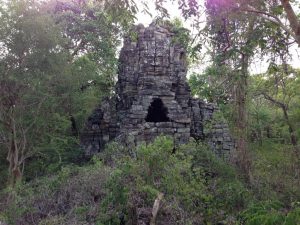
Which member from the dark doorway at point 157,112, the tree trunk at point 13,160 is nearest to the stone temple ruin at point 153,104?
the dark doorway at point 157,112

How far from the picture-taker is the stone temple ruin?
1246 centimetres

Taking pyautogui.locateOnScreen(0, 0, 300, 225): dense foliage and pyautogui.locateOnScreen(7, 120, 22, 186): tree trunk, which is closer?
pyautogui.locateOnScreen(0, 0, 300, 225): dense foliage

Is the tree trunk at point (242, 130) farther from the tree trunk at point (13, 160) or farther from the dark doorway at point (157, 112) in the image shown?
the tree trunk at point (13, 160)

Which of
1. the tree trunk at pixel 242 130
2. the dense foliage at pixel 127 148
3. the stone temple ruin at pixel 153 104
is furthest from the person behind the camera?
the stone temple ruin at pixel 153 104

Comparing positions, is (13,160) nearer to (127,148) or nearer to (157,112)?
(127,148)

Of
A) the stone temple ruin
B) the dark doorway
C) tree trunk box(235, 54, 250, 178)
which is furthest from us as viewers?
the dark doorway

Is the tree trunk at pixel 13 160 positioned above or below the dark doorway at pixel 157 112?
below

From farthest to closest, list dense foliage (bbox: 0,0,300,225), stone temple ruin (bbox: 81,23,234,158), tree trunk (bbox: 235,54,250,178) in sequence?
stone temple ruin (bbox: 81,23,234,158) → tree trunk (bbox: 235,54,250,178) → dense foliage (bbox: 0,0,300,225)

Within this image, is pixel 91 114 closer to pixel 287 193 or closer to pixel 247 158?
pixel 247 158

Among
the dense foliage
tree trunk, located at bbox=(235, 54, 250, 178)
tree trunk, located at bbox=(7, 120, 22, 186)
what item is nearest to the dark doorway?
the dense foliage

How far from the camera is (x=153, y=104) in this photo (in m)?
13.6

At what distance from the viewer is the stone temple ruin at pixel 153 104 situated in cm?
1246

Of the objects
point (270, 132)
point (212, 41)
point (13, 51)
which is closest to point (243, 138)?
point (212, 41)

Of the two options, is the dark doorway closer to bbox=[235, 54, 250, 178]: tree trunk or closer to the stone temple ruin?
the stone temple ruin
